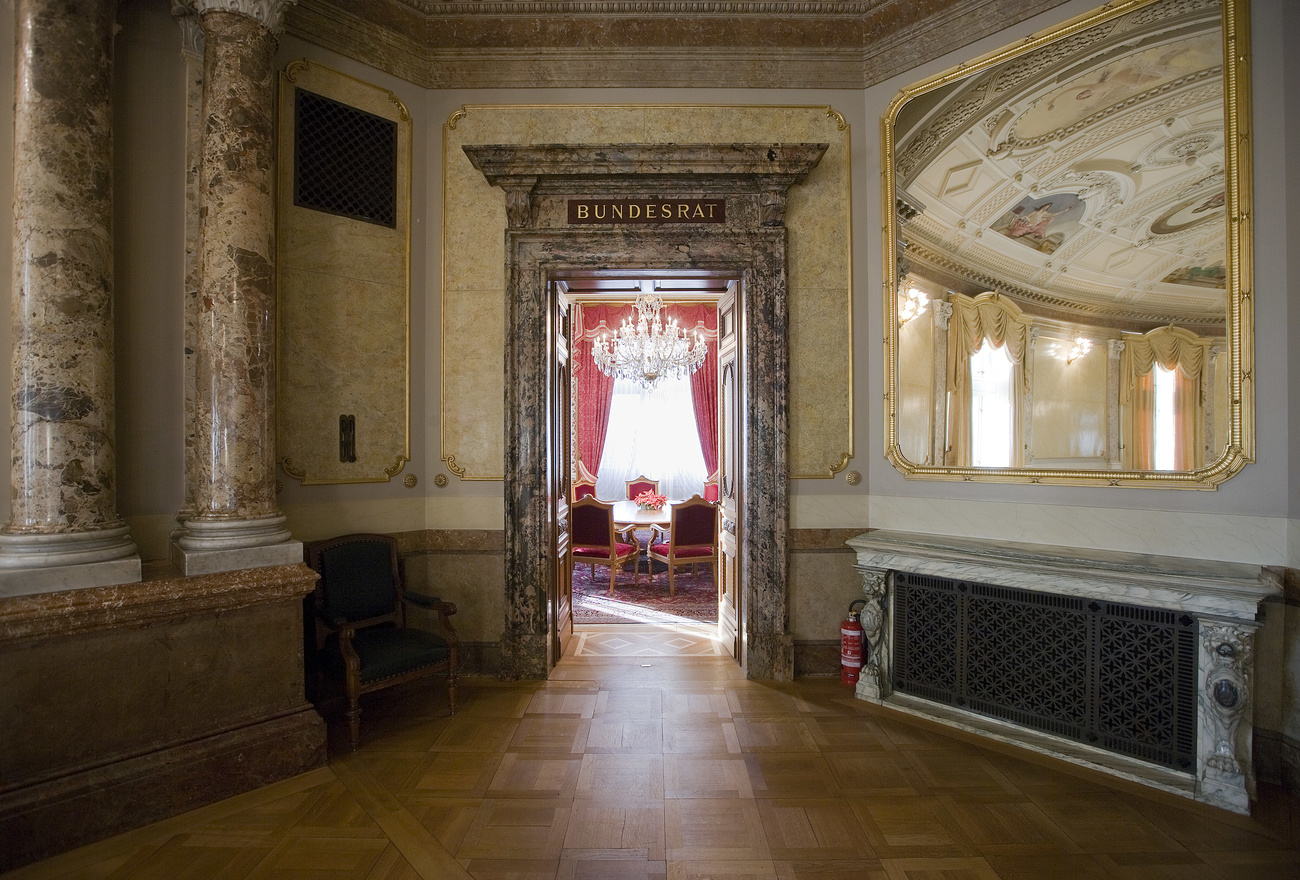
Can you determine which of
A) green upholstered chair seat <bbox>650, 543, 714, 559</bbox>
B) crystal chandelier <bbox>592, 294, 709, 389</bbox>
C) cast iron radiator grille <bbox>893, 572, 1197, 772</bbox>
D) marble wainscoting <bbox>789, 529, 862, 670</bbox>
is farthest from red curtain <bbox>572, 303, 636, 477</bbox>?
cast iron radiator grille <bbox>893, 572, 1197, 772</bbox>

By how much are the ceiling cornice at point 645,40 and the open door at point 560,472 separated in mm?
1524

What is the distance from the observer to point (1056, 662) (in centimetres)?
342

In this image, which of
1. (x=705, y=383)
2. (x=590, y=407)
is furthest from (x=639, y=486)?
(x=705, y=383)

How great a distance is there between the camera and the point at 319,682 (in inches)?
152

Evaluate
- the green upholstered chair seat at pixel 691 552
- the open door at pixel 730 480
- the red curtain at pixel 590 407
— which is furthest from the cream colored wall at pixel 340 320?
the red curtain at pixel 590 407

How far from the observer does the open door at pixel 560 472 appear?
184 inches

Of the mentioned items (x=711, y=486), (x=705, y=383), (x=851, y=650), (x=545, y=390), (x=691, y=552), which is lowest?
(x=851, y=650)

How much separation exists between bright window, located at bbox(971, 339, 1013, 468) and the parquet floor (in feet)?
5.29

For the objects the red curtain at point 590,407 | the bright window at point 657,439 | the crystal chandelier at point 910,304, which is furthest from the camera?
the bright window at point 657,439

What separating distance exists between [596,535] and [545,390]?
3213 mm

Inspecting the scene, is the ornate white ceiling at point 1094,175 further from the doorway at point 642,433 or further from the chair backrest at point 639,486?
the chair backrest at point 639,486

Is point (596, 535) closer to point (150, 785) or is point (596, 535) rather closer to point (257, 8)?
point (150, 785)

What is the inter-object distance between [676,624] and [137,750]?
12.9 feet

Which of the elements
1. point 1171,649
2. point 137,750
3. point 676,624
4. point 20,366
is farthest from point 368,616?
point 1171,649
